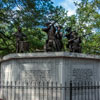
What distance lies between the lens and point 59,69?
28.6ft

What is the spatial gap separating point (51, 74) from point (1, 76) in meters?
3.45

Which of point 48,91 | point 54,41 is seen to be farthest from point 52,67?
point 54,41

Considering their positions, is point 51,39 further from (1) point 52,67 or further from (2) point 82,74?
(2) point 82,74

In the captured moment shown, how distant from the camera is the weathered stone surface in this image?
8.72 meters

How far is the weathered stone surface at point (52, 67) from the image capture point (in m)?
8.72

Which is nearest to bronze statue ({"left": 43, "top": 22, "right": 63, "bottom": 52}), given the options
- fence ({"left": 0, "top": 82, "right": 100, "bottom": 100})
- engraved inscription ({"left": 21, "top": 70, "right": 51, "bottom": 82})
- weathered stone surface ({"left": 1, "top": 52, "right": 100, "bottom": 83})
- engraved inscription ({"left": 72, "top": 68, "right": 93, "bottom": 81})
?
weathered stone surface ({"left": 1, "top": 52, "right": 100, "bottom": 83})

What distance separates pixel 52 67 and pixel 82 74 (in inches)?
Result: 60.9

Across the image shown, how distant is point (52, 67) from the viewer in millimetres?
8828

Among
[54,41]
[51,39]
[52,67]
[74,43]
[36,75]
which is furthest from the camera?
[74,43]

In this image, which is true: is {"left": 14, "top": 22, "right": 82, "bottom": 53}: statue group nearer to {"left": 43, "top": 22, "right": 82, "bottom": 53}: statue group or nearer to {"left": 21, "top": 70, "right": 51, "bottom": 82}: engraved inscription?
{"left": 43, "top": 22, "right": 82, "bottom": 53}: statue group

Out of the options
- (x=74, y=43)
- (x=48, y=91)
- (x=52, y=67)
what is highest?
(x=74, y=43)

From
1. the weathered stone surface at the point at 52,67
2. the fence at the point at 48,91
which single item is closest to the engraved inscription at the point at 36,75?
the weathered stone surface at the point at 52,67

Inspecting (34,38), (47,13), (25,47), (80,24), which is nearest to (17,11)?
(47,13)

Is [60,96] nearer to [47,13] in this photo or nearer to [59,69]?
[59,69]
